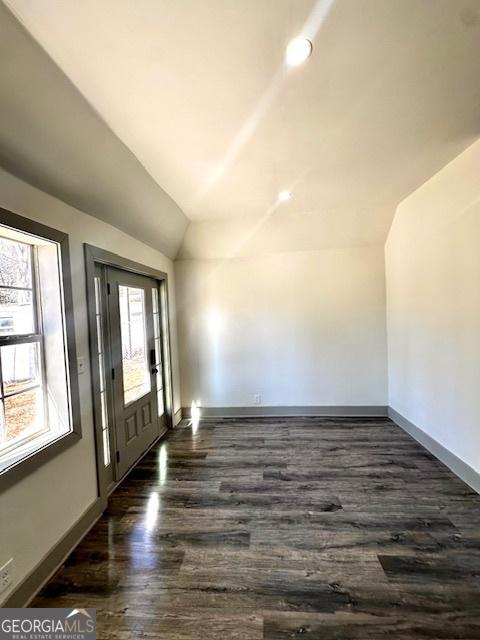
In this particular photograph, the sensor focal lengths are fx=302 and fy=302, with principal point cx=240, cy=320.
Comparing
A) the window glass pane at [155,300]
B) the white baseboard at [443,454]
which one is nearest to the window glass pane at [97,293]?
the window glass pane at [155,300]

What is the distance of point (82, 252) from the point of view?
2352 millimetres

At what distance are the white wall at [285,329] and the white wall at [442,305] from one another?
0.45 meters

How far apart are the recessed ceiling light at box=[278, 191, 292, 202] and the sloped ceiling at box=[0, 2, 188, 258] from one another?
129cm

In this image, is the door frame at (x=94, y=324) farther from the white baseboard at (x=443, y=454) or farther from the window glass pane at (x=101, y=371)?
the white baseboard at (x=443, y=454)

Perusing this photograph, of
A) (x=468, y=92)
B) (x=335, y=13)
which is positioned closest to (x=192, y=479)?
(x=335, y=13)

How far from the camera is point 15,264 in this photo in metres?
1.88

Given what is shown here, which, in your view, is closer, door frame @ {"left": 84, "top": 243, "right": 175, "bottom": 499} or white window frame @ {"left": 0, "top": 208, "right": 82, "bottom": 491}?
white window frame @ {"left": 0, "top": 208, "right": 82, "bottom": 491}

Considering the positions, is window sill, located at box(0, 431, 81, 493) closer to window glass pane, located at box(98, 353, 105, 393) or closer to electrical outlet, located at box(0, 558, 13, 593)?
electrical outlet, located at box(0, 558, 13, 593)

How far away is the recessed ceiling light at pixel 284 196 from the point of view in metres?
3.20

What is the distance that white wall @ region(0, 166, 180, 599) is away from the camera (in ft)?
5.34

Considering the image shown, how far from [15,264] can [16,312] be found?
30cm

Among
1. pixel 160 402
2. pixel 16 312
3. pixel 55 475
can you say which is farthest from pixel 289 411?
pixel 16 312

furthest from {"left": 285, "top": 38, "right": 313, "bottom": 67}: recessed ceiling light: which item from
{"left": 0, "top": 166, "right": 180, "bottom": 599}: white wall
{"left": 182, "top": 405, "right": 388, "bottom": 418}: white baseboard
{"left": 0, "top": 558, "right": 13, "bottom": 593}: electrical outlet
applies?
{"left": 182, "top": 405, "right": 388, "bottom": 418}: white baseboard

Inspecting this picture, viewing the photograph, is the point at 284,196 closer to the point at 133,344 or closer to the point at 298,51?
the point at 298,51
